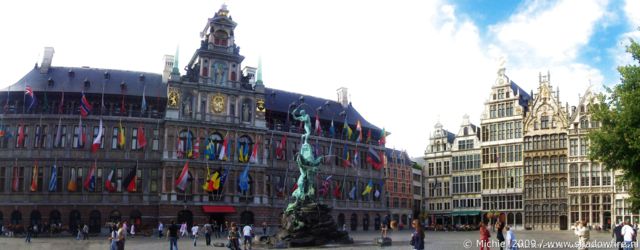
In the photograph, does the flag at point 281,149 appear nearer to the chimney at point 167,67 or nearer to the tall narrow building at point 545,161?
the chimney at point 167,67

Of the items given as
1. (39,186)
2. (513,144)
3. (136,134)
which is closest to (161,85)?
(136,134)

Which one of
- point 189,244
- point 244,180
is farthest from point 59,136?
point 189,244

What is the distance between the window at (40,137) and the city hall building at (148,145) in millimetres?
91

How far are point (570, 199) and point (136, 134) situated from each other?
50.7 m

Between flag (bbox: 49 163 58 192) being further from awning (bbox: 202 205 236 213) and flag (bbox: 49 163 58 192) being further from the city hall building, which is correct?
awning (bbox: 202 205 236 213)

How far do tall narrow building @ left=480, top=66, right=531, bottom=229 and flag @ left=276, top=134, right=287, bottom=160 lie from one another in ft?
98.4

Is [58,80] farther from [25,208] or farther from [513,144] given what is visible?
[513,144]

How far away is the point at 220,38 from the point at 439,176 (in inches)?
1661

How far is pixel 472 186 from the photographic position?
297 feet

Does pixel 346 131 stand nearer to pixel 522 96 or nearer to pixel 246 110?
pixel 246 110

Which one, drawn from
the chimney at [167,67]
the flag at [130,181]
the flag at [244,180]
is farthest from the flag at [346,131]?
the flag at [130,181]

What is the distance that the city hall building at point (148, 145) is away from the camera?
196ft

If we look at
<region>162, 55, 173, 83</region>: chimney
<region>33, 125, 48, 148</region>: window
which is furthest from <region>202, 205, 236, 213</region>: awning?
<region>33, 125, 48, 148</region>: window

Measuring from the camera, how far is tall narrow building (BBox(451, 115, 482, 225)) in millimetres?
89875
